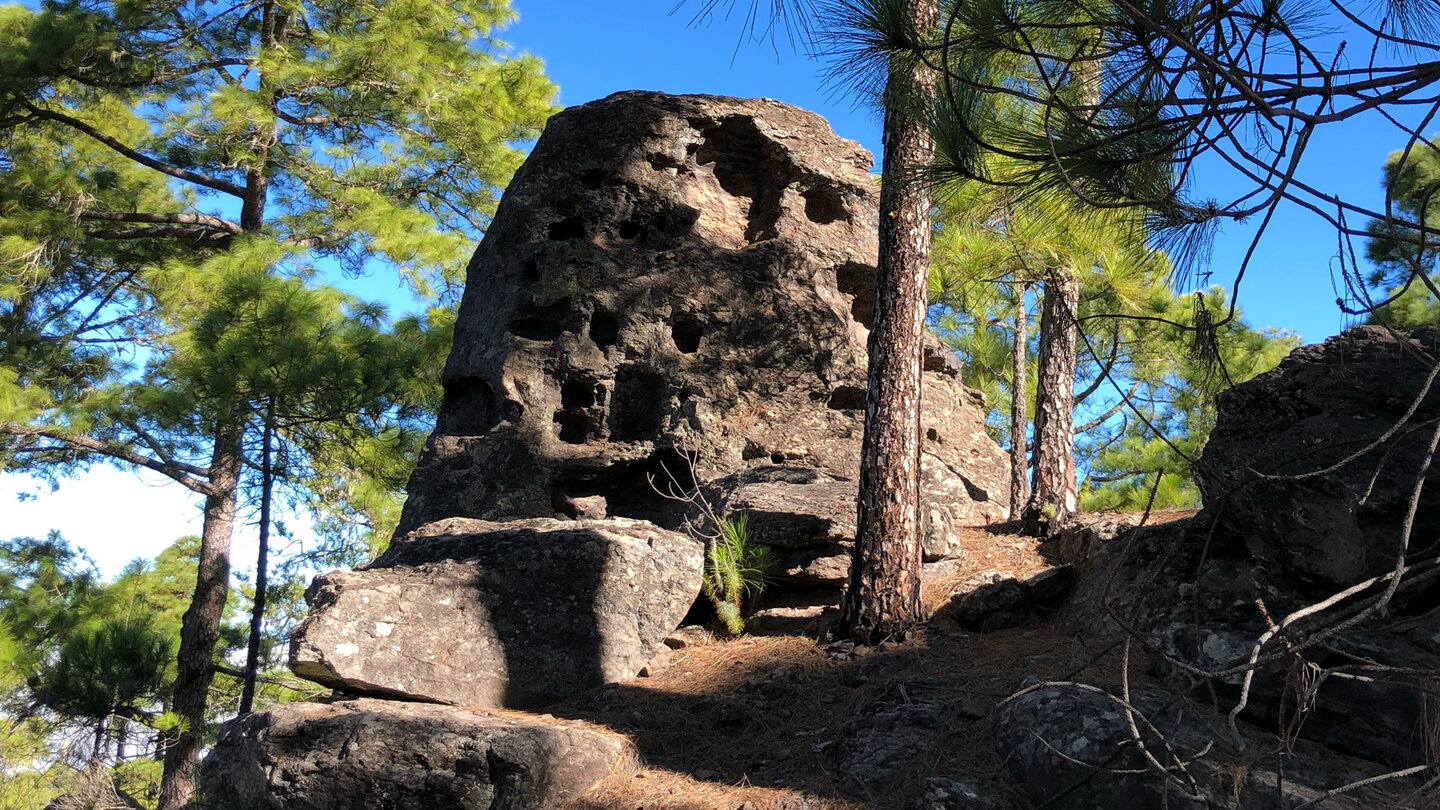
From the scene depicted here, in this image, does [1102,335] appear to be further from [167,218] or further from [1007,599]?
[167,218]

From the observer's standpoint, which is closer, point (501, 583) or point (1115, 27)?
point (1115, 27)

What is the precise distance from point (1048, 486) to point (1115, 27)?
4.72m

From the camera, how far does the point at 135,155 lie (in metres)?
11.9

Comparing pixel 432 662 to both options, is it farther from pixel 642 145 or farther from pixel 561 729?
pixel 642 145

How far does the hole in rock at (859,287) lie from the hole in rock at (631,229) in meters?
1.83

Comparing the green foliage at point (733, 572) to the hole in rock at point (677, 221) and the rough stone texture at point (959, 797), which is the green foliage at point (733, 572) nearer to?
the rough stone texture at point (959, 797)

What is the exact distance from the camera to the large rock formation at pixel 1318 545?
427 centimetres

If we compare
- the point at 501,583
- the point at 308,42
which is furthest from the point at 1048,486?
the point at 308,42

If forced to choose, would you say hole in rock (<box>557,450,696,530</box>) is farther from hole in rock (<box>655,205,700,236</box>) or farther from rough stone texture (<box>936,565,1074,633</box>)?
rough stone texture (<box>936,565,1074,633</box>)

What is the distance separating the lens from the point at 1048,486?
26.0ft

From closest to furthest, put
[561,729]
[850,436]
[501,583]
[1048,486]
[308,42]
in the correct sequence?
1. [561,729]
2. [501,583]
3. [1048,486]
4. [850,436]
5. [308,42]

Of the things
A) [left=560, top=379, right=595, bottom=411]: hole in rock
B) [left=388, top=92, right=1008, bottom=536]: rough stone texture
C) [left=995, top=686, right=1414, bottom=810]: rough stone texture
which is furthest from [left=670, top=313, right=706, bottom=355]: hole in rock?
[left=995, top=686, right=1414, bottom=810]: rough stone texture

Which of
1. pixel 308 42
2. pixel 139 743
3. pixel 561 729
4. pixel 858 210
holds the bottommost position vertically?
pixel 139 743

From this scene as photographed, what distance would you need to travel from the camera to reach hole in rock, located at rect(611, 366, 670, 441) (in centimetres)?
883
